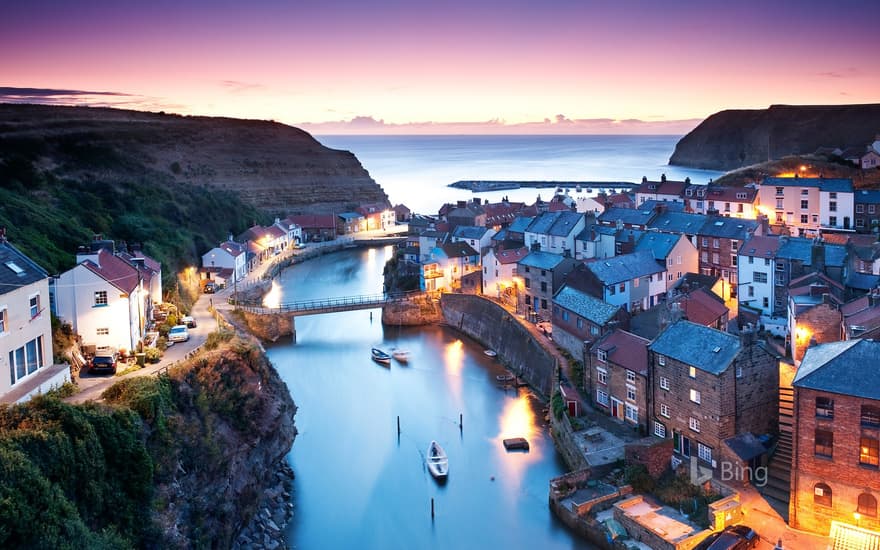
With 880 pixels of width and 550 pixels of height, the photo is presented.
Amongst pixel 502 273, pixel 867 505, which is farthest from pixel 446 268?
pixel 867 505

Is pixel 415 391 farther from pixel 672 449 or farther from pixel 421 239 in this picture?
pixel 421 239

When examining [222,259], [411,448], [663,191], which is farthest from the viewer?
[663,191]

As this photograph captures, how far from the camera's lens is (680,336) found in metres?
19.4

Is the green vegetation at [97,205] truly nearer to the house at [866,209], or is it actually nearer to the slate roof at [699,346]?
the slate roof at [699,346]

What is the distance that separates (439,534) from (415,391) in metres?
10.0

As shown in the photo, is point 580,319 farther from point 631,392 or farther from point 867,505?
point 867,505

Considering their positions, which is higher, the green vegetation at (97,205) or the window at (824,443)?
the green vegetation at (97,205)

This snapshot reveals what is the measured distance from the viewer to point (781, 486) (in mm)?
16781

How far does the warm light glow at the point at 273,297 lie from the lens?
39963mm

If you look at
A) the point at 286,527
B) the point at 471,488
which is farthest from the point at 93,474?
the point at 471,488

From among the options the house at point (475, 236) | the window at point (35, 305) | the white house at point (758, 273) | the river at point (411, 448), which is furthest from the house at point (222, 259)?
the white house at point (758, 273)

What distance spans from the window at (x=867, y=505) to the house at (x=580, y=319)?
949 centimetres

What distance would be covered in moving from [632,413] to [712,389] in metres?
3.69

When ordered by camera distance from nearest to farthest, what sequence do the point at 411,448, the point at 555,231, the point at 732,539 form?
1. the point at 732,539
2. the point at 411,448
3. the point at 555,231
